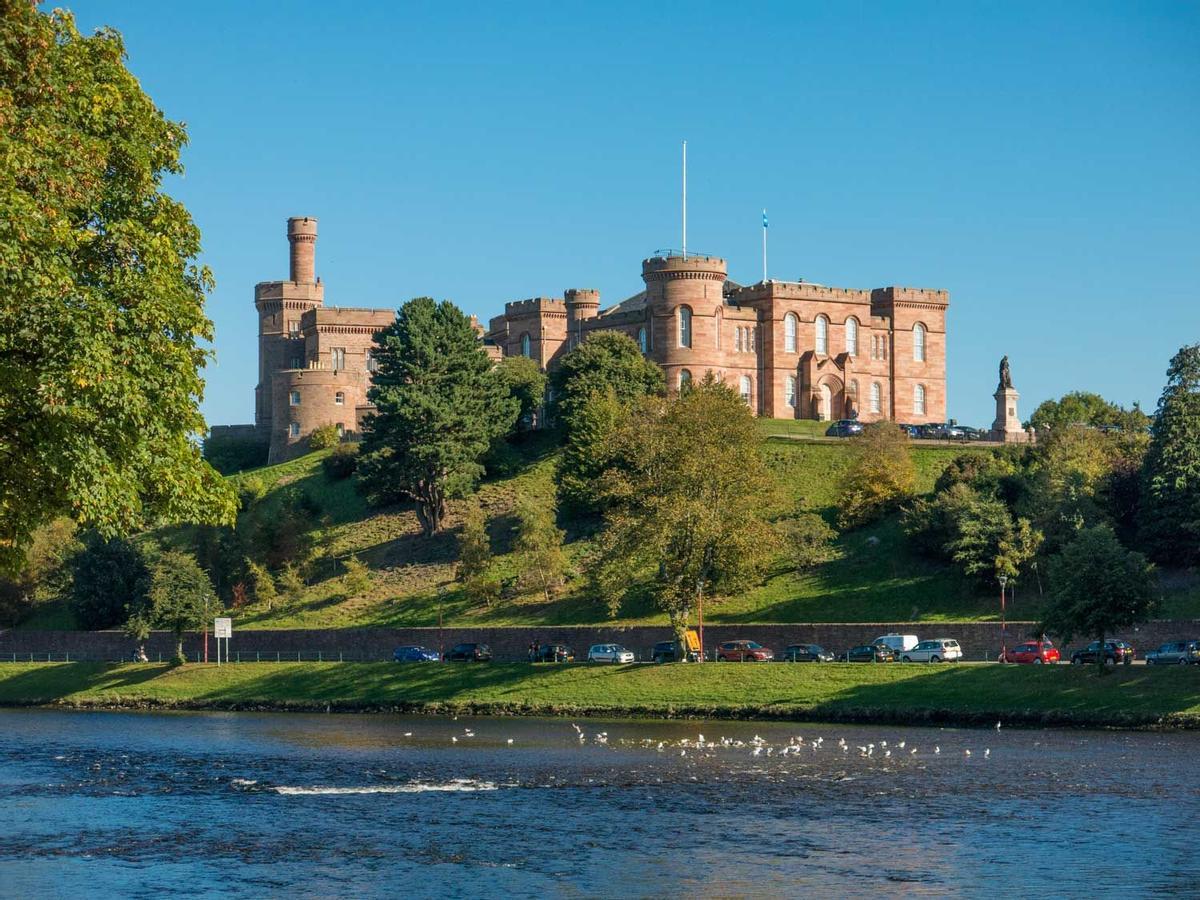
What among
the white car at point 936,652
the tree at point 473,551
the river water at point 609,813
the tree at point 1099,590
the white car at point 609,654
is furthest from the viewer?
the tree at point 473,551

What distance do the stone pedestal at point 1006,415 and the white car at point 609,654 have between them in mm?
40027

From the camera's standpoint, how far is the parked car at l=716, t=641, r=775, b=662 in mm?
66875

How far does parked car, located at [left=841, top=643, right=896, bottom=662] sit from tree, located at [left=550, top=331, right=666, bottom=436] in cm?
3452

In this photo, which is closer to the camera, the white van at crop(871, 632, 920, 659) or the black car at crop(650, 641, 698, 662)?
the white van at crop(871, 632, 920, 659)

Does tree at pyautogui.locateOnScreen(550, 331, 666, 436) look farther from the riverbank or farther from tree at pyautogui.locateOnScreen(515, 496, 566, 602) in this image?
the riverbank

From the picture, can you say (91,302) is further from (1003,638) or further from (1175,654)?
(1003,638)

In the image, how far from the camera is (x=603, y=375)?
9938 cm

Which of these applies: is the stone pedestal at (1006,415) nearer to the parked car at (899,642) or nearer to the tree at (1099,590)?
the parked car at (899,642)

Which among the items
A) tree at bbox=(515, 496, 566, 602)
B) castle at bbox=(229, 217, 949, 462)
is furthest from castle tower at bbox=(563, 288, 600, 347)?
tree at bbox=(515, 496, 566, 602)

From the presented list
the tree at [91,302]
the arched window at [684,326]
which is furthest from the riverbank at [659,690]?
the arched window at [684,326]

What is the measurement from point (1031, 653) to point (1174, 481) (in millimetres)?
15320

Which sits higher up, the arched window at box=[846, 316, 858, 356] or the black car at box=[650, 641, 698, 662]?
the arched window at box=[846, 316, 858, 356]

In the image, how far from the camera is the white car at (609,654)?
6888 centimetres

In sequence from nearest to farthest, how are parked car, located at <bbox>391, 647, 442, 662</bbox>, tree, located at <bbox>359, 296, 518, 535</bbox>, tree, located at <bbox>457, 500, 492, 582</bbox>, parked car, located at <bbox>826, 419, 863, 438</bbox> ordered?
parked car, located at <bbox>391, 647, 442, 662</bbox> → tree, located at <bbox>457, 500, 492, 582</bbox> → tree, located at <bbox>359, 296, 518, 535</bbox> → parked car, located at <bbox>826, 419, 863, 438</bbox>
